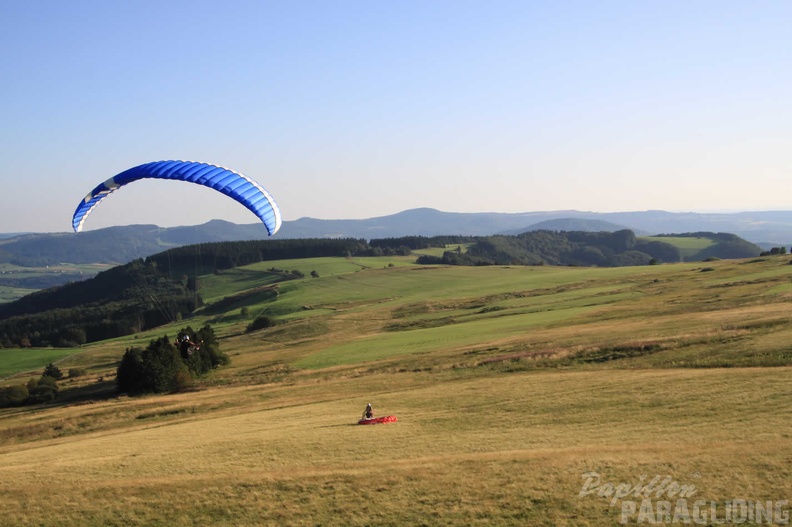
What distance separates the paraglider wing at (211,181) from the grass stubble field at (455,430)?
431 inches

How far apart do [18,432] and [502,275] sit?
93.4 meters

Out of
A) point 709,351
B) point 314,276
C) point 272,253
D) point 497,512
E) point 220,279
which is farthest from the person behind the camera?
point 272,253

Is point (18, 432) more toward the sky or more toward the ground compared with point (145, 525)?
more toward the ground

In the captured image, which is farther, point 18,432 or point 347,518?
point 18,432

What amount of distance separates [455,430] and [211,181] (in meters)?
18.0

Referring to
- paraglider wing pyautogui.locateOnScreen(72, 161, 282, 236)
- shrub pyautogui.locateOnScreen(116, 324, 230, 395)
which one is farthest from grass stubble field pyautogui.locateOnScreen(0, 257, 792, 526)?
paraglider wing pyautogui.locateOnScreen(72, 161, 282, 236)

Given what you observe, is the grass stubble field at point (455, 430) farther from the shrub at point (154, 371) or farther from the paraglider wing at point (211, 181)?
the paraglider wing at point (211, 181)

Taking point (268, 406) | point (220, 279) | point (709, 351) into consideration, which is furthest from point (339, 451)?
point (220, 279)

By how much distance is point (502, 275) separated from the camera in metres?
120

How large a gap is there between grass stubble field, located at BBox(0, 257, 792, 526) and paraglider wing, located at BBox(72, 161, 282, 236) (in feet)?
35.9

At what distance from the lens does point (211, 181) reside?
32281mm

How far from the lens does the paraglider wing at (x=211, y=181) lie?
106ft

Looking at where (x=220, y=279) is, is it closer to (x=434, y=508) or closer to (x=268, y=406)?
(x=268, y=406)

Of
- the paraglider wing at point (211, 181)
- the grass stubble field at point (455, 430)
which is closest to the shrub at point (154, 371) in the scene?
the grass stubble field at point (455, 430)
